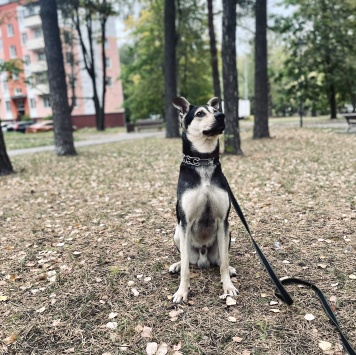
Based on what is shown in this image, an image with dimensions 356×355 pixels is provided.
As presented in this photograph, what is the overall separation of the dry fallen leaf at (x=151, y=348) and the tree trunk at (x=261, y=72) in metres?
13.8

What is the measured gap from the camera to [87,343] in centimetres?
293

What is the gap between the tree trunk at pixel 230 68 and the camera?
10305 mm

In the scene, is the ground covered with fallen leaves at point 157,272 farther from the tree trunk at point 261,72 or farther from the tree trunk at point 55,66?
the tree trunk at point 261,72

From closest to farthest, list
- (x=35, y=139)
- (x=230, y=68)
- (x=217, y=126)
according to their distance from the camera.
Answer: (x=217, y=126) → (x=230, y=68) → (x=35, y=139)

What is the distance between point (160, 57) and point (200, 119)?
92.9ft

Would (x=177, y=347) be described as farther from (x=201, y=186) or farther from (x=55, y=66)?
(x=55, y=66)

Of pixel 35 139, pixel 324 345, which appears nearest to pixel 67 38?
pixel 35 139

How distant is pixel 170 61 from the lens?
18078mm

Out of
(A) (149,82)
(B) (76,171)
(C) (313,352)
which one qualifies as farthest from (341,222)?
(A) (149,82)

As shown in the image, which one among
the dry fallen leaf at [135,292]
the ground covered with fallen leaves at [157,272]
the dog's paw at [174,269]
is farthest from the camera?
the dog's paw at [174,269]

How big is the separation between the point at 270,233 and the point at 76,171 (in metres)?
7.26

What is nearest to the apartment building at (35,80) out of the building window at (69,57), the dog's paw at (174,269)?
the building window at (69,57)

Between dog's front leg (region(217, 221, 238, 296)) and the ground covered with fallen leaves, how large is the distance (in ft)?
0.43

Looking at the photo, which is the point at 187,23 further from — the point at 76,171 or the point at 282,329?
the point at 282,329
